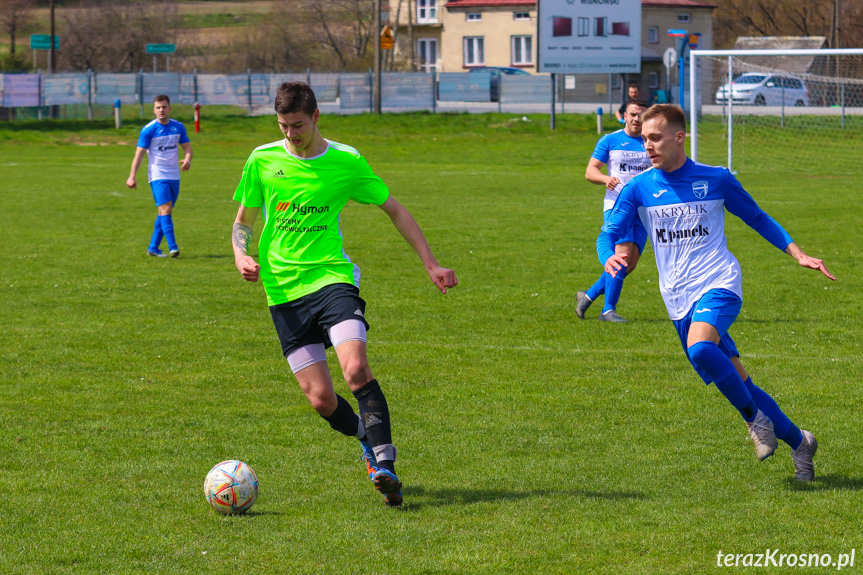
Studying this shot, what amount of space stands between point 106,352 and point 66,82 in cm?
4002

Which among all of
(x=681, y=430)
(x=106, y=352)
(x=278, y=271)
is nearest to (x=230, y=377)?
(x=106, y=352)

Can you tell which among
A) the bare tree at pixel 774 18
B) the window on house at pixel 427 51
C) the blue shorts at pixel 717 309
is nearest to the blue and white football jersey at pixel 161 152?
the blue shorts at pixel 717 309

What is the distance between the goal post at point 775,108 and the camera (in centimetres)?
2666

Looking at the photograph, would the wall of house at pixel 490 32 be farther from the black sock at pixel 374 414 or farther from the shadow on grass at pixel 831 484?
the black sock at pixel 374 414

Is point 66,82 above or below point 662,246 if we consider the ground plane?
above

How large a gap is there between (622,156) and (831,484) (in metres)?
5.40

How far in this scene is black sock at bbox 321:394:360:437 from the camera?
220 inches

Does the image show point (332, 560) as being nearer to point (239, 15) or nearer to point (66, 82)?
point (66, 82)

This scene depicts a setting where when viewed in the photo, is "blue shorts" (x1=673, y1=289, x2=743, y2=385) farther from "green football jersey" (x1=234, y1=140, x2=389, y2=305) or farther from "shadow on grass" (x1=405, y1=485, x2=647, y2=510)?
"green football jersey" (x1=234, y1=140, x2=389, y2=305)

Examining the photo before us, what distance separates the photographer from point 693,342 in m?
5.43

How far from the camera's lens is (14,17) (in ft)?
246

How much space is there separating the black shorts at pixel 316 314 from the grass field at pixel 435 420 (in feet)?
2.81

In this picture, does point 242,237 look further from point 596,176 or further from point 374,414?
point 596,176

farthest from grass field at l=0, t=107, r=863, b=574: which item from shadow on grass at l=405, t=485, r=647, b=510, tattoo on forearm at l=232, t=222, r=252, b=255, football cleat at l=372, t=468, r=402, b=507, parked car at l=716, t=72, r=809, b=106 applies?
parked car at l=716, t=72, r=809, b=106
